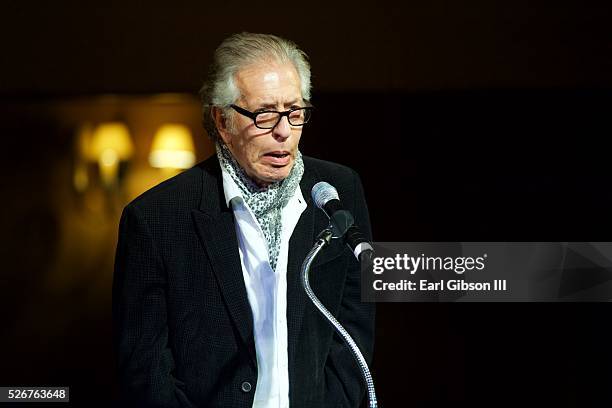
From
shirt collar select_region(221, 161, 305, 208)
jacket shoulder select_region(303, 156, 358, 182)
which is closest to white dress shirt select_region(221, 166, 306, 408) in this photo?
shirt collar select_region(221, 161, 305, 208)

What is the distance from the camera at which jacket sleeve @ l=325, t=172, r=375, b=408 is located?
2148 millimetres

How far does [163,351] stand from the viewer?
6.50ft

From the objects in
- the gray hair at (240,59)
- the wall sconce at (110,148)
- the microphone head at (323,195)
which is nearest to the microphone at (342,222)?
the microphone head at (323,195)

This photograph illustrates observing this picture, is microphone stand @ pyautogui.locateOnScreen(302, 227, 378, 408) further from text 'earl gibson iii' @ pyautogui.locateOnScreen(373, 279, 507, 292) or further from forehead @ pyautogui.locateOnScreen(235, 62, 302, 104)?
text 'earl gibson iii' @ pyautogui.locateOnScreen(373, 279, 507, 292)

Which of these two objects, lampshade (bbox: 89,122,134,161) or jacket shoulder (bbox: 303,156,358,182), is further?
lampshade (bbox: 89,122,134,161)

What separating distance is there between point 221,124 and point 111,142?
1319mm

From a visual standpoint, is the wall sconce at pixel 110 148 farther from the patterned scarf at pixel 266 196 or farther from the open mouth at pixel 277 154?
the open mouth at pixel 277 154

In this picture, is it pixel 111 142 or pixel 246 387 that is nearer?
pixel 246 387

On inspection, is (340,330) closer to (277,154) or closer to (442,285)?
(277,154)

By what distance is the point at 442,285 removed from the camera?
3.10 meters

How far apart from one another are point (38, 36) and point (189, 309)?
1.74 m

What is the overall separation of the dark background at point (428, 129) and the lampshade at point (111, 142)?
0.12 meters

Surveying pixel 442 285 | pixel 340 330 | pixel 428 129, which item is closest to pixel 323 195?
pixel 340 330

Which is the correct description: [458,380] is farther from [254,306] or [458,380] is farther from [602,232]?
[254,306]
